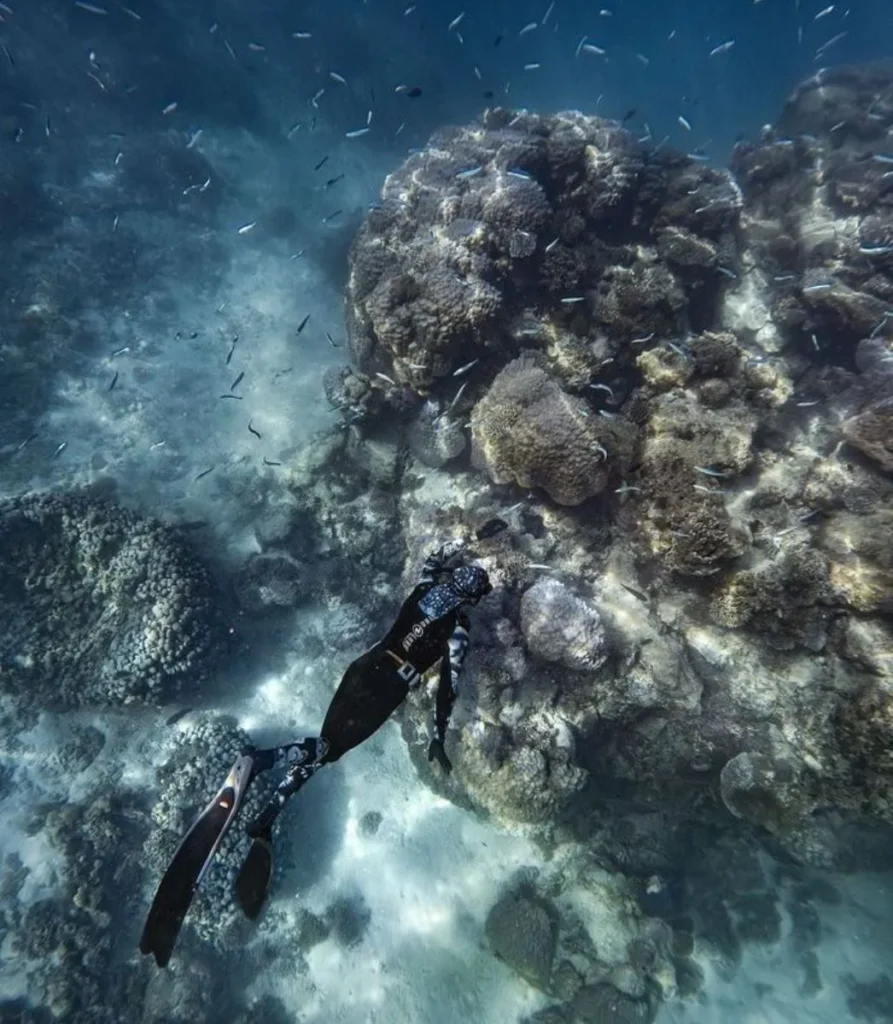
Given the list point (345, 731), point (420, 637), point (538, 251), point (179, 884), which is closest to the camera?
point (179, 884)

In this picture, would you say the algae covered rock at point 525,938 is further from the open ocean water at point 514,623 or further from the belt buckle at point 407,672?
the belt buckle at point 407,672

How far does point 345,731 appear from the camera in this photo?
4812mm

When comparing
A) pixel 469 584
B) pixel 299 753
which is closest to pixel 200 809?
pixel 299 753

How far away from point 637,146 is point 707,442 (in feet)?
20.9

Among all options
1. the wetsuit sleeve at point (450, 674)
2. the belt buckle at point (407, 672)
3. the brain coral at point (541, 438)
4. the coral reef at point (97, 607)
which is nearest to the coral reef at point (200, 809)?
the coral reef at point (97, 607)

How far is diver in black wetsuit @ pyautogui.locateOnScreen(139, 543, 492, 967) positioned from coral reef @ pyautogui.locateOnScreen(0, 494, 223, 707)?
4.91 meters

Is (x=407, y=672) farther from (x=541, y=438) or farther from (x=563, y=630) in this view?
(x=541, y=438)

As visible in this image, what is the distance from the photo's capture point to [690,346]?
7.91 metres

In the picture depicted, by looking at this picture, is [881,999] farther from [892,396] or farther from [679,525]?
[892,396]

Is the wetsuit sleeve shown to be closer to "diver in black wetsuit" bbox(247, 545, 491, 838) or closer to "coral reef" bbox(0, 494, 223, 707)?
"diver in black wetsuit" bbox(247, 545, 491, 838)

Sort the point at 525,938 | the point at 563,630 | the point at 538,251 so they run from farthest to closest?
the point at 538,251, the point at 525,938, the point at 563,630

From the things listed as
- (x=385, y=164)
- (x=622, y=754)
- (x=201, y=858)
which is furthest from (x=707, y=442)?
(x=385, y=164)

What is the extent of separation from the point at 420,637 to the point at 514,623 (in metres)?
2.29

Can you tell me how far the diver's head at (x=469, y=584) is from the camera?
16.9ft
